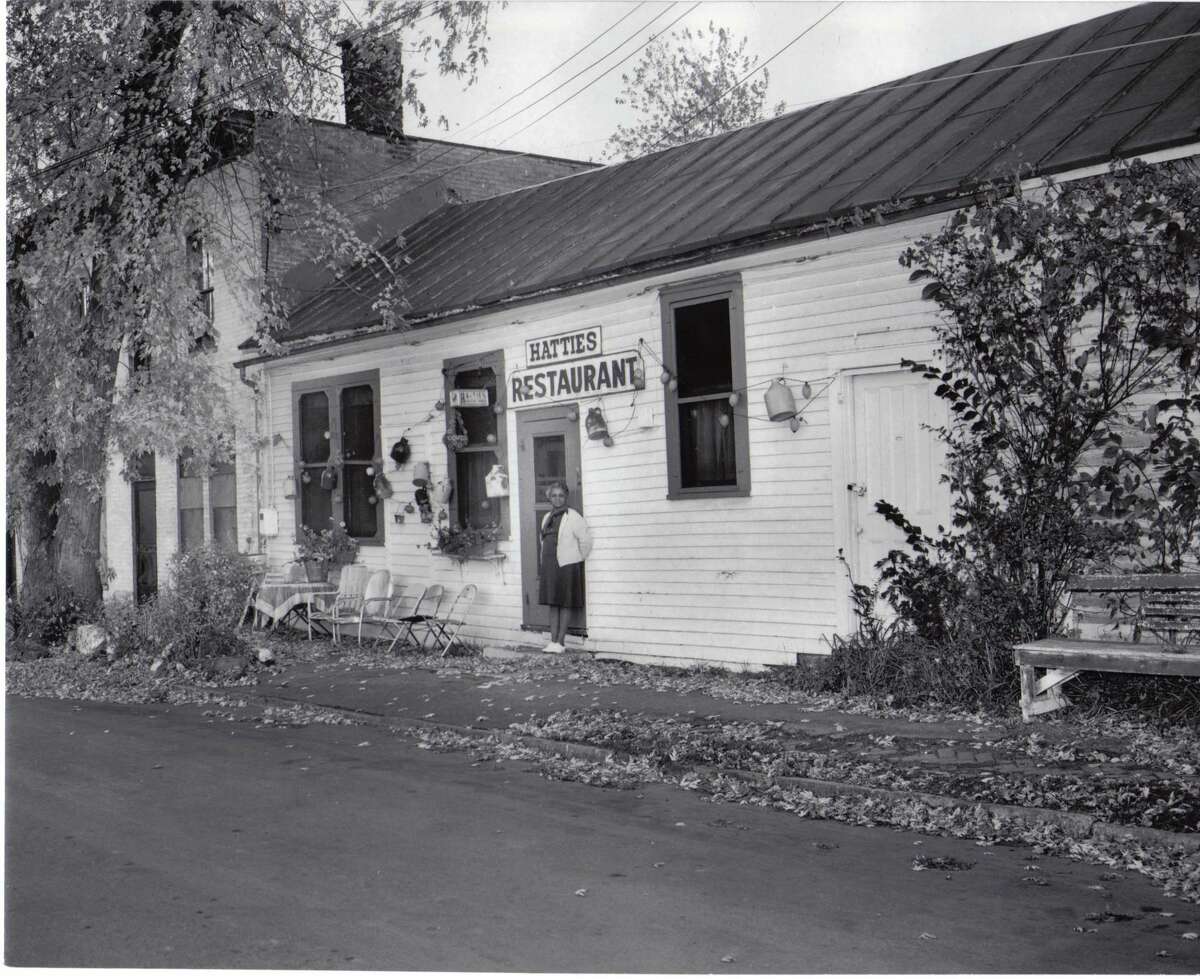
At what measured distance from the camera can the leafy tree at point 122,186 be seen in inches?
527

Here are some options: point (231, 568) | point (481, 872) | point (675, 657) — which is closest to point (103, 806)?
point (481, 872)

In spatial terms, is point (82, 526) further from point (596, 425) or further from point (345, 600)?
point (596, 425)

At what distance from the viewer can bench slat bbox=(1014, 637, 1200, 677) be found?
7.96 meters

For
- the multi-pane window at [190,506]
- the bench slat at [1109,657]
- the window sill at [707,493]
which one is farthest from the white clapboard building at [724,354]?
the multi-pane window at [190,506]

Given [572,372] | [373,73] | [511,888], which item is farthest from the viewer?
[373,73]

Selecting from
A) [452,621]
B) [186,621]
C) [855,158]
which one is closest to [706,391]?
[855,158]

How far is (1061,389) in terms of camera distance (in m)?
9.42

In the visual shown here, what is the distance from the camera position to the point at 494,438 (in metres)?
15.3

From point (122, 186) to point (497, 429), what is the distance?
4.81m

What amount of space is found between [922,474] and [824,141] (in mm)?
4402

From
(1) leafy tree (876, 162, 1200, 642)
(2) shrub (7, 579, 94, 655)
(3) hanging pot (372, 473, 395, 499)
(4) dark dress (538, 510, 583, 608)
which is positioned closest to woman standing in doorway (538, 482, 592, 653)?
(4) dark dress (538, 510, 583, 608)

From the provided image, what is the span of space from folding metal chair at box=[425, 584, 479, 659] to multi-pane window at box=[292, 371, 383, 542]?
2.07m

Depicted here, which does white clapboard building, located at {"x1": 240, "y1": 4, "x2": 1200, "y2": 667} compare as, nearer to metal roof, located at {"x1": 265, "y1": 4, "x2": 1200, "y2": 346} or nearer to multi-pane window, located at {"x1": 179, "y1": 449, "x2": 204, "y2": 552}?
metal roof, located at {"x1": 265, "y1": 4, "x2": 1200, "y2": 346}

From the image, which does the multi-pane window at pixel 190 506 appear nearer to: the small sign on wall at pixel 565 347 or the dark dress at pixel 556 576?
the small sign on wall at pixel 565 347
